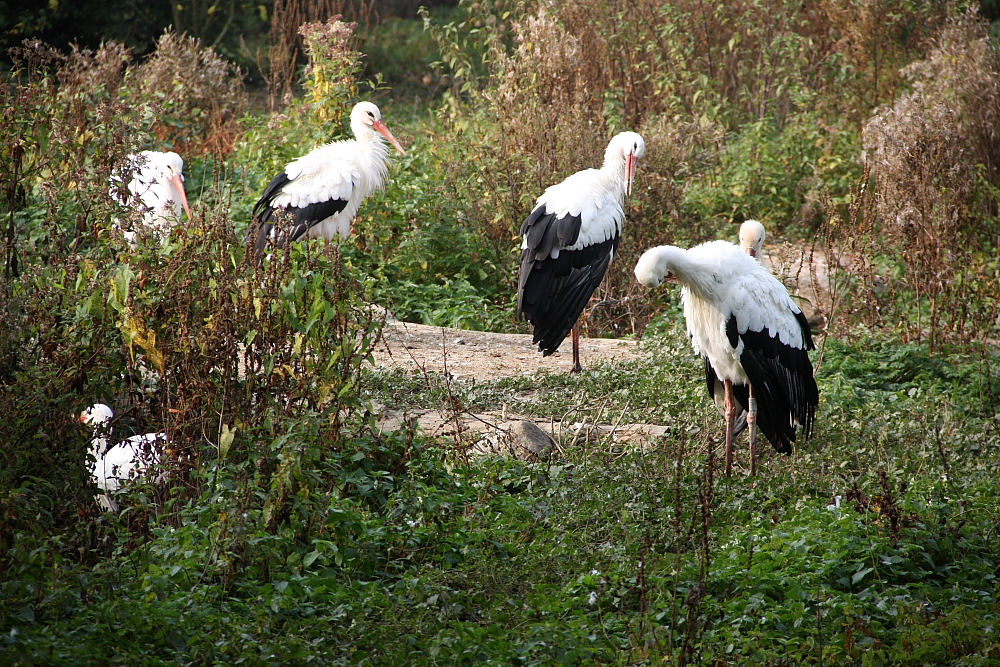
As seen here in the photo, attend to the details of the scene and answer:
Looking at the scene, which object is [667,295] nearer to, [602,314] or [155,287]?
[602,314]

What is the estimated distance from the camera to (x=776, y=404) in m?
5.19

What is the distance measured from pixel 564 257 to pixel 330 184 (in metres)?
2.27

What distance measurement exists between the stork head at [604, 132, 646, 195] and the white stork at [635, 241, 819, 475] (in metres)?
2.27

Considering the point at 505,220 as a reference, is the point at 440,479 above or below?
below

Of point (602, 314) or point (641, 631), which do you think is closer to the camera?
point (641, 631)

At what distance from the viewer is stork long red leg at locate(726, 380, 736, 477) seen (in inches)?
201

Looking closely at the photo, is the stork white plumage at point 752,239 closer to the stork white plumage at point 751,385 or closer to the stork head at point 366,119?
the stork white plumage at point 751,385

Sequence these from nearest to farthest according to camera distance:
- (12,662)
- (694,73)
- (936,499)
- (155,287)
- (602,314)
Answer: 1. (12,662)
2. (155,287)
3. (936,499)
4. (602,314)
5. (694,73)

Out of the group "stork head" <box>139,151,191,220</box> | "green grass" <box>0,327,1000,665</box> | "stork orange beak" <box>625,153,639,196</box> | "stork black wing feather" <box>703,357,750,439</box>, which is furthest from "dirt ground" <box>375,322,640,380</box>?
"stork head" <box>139,151,191,220</box>

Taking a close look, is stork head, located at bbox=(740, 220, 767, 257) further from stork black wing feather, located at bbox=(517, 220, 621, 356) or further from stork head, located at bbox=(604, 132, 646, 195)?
stork head, located at bbox=(604, 132, 646, 195)

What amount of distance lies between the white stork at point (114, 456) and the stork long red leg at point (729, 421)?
2.60 metres

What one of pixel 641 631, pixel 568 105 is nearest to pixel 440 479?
pixel 641 631

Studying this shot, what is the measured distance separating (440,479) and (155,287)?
1.38m

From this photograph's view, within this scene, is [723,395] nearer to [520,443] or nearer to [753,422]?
[753,422]
